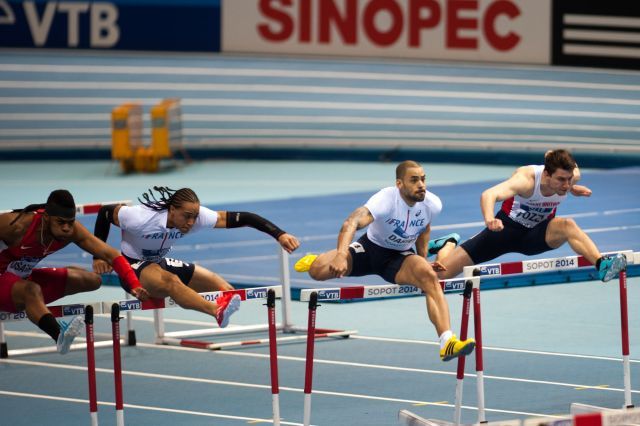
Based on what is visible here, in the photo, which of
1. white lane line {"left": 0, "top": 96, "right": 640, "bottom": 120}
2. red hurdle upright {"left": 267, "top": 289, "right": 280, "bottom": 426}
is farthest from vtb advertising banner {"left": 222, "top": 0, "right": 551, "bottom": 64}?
red hurdle upright {"left": 267, "top": 289, "right": 280, "bottom": 426}

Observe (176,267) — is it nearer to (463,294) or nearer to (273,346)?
(273,346)

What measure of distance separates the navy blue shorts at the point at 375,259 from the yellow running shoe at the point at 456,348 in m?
1.11

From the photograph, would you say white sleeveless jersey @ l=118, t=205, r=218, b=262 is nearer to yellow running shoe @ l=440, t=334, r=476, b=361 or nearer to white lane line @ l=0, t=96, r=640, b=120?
yellow running shoe @ l=440, t=334, r=476, b=361

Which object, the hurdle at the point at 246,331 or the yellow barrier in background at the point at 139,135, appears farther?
the yellow barrier in background at the point at 139,135

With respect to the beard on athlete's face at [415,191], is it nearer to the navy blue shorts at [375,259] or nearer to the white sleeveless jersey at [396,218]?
the white sleeveless jersey at [396,218]

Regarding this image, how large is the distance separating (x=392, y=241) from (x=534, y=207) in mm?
1517

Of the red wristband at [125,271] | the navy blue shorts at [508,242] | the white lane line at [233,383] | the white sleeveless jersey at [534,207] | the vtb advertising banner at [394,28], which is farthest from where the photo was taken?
the vtb advertising banner at [394,28]

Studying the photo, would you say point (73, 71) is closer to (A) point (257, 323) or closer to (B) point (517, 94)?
(B) point (517, 94)

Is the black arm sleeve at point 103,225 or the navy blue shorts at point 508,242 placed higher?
the black arm sleeve at point 103,225

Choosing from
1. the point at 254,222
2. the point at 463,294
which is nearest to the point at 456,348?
the point at 463,294

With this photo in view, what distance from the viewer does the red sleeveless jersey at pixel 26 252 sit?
10641mm

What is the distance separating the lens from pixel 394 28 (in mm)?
26938

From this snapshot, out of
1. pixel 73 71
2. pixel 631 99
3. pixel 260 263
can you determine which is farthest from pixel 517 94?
pixel 260 263

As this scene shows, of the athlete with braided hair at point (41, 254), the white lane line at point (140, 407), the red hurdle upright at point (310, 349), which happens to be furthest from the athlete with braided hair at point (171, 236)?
the red hurdle upright at point (310, 349)
